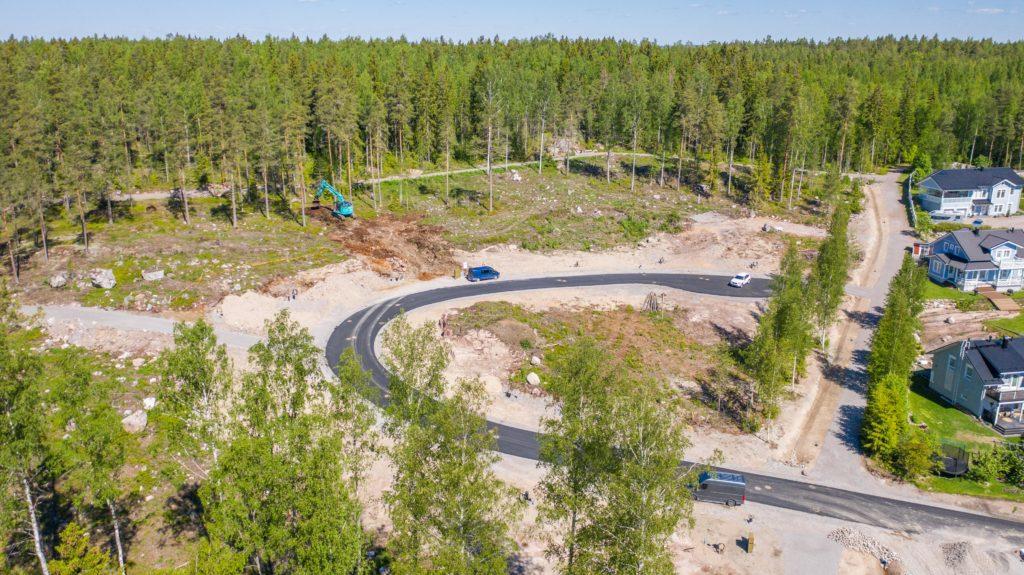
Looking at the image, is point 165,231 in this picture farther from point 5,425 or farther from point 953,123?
point 953,123

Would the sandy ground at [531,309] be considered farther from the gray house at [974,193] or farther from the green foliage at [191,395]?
the gray house at [974,193]

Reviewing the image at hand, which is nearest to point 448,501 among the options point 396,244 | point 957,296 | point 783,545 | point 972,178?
point 783,545

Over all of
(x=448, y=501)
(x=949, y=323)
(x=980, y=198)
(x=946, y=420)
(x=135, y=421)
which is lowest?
(x=946, y=420)

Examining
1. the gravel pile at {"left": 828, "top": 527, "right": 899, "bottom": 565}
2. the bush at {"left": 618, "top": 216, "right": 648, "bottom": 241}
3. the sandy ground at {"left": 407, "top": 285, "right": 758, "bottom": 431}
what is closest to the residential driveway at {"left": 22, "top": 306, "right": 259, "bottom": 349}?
the sandy ground at {"left": 407, "top": 285, "right": 758, "bottom": 431}

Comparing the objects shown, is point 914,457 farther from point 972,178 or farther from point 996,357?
point 972,178

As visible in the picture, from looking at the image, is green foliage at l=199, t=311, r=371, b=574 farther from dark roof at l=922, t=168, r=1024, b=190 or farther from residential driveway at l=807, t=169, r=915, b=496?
dark roof at l=922, t=168, r=1024, b=190

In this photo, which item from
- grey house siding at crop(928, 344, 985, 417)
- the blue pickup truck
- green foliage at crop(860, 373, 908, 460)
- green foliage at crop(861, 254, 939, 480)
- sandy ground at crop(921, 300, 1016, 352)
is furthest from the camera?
the blue pickup truck
